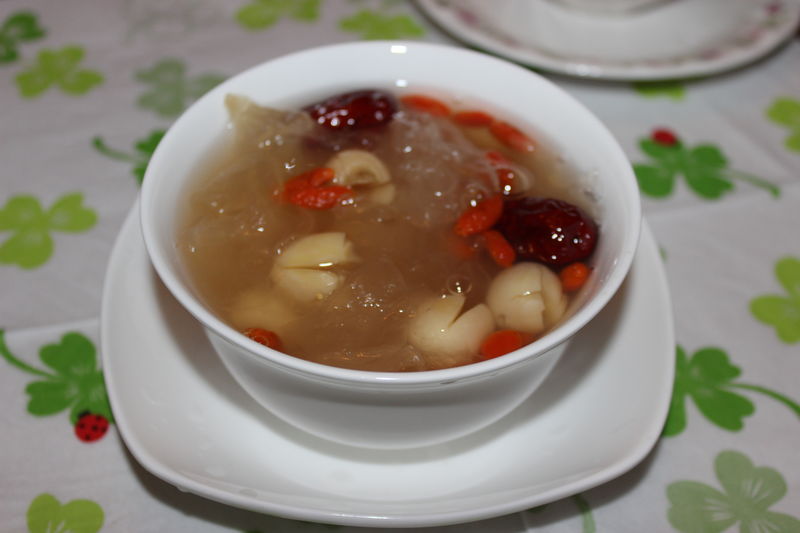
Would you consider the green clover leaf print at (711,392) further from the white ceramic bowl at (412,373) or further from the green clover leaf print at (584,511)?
the white ceramic bowl at (412,373)

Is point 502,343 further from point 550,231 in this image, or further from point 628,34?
point 628,34

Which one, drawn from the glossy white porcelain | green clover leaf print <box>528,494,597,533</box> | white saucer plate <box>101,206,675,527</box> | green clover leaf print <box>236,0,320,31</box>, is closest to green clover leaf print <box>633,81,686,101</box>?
the glossy white porcelain

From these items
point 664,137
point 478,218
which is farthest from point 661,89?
point 478,218

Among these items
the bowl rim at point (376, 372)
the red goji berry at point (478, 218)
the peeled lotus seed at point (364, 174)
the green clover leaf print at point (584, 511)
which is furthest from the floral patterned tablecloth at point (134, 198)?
the peeled lotus seed at point (364, 174)

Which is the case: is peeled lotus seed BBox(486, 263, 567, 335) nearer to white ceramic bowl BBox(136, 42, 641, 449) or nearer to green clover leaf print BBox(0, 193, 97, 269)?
white ceramic bowl BBox(136, 42, 641, 449)

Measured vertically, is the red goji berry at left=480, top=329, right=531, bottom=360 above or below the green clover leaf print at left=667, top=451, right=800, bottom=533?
above

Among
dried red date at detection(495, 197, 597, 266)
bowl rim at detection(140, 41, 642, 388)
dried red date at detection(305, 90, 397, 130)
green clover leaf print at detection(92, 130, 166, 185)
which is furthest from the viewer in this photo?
green clover leaf print at detection(92, 130, 166, 185)
